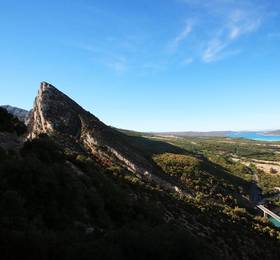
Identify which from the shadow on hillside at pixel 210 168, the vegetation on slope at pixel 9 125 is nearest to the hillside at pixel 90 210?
the vegetation on slope at pixel 9 125

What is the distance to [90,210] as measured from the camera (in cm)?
1745

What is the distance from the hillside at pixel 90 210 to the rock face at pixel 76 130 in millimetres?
144

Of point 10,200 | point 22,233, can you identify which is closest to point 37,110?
point 10,200

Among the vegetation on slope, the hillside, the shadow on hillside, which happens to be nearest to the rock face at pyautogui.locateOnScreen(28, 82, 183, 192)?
the hillside

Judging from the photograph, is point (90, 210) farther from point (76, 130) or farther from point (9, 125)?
point (76, 130)

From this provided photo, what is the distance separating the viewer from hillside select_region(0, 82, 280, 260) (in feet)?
31.9

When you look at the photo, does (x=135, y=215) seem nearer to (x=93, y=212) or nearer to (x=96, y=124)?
(x=93, y=212)

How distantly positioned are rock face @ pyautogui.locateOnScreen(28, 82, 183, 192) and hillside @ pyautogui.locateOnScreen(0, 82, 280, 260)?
0.14 meters

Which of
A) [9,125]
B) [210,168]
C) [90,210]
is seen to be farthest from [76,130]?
[210,168]

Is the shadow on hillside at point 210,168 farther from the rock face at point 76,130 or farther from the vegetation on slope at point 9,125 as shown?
the vegetation on slope at point 9,125

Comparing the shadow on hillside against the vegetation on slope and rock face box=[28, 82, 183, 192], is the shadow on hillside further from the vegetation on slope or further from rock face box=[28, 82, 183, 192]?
the vegetation on slope

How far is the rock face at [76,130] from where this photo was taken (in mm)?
43406

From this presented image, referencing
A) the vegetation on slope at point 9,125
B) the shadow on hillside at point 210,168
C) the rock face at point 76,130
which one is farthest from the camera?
the shadow on hillside at point 210,168

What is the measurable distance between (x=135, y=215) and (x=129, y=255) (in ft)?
40.5
